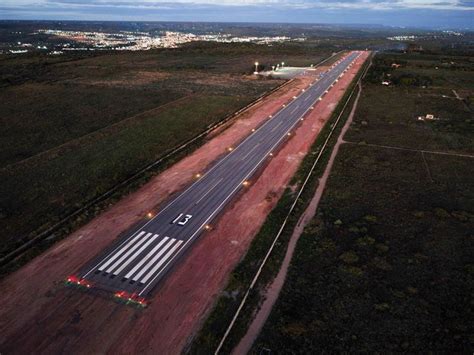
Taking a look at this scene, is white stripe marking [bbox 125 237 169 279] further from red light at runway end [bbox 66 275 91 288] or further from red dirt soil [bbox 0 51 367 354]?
red light at runway end [bbox 66 275 91 288]

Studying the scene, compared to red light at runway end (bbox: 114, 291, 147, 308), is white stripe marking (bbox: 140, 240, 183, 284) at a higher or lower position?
higher

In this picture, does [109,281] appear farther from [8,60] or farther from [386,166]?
[8,60]

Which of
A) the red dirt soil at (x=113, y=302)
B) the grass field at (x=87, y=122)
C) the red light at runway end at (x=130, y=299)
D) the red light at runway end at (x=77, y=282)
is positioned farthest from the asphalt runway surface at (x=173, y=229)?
the grass field at (x=87, y=122)

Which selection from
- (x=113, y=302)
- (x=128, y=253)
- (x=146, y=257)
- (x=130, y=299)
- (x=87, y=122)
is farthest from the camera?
(x=87, y=122)

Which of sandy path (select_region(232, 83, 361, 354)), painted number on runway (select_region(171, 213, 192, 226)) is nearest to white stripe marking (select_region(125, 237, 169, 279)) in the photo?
painted number on runway (select_region(171, 213, 192, 226))

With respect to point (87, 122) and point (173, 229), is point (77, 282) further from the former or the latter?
point (87, 122)

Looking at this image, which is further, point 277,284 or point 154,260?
point 154,260

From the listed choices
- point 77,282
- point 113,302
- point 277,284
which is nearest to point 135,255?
point 77,282
